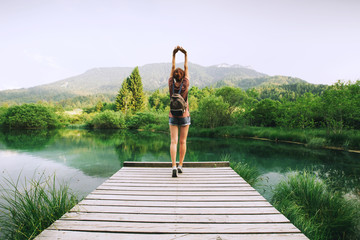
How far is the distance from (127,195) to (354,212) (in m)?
3.07

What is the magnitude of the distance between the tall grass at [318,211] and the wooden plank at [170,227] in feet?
3.36

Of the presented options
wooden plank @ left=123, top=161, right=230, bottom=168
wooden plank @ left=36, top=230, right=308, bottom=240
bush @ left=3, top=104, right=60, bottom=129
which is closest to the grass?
wooden plank @ left=123, top=161, right=230, bottom=168

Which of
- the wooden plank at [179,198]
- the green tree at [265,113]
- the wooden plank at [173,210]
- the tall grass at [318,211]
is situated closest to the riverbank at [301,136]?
the green tree at [265,113]

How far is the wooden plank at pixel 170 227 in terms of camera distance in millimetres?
1441

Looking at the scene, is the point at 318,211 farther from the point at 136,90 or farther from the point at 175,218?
the point at 136,90

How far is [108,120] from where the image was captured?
29.4 metres

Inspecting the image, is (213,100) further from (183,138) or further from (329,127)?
(183,138)

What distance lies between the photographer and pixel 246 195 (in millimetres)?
2182

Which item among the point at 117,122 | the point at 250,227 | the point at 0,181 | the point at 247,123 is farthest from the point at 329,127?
the point at 117,122

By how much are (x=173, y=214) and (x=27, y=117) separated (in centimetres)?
3264

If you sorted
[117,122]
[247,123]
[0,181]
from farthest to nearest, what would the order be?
[117,122] → [247,123] → [0,181]

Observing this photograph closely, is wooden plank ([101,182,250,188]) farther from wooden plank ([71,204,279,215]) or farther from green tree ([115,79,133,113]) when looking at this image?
green tree ([115,79,133,113])

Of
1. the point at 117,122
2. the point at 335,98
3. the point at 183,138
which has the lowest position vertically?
the point at 117,122

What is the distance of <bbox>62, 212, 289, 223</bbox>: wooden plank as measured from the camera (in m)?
1.59
